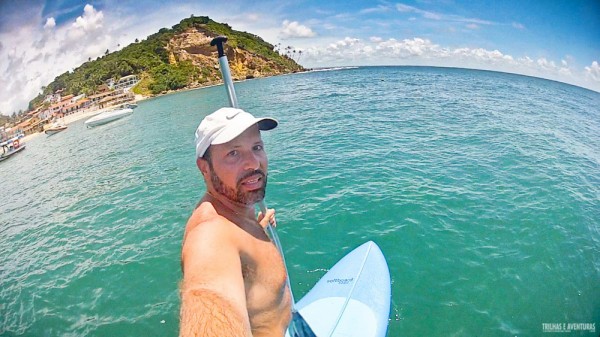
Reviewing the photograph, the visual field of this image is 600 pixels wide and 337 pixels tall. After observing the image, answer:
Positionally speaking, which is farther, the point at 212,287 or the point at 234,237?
A: the point at 234,237

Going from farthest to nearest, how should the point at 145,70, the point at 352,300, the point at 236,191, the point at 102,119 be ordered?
the point at 145,70, the point at 102,119, the point at 352,300, the point at 236,191

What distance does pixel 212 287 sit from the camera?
145 centimetres

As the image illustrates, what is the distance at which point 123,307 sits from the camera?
19.7 feet

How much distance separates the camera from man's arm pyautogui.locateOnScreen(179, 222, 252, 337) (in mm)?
1284

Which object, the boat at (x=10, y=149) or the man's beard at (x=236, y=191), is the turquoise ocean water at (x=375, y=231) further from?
the boat at (x=10, y=149)

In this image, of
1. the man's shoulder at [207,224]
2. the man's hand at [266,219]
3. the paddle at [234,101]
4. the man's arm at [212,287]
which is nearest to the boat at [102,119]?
the paddle at [234,101]

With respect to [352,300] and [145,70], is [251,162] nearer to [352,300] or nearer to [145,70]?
[352,300]

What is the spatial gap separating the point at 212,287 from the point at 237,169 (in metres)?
0.95

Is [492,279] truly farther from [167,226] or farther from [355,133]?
[355,133]

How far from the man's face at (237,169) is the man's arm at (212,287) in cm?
41

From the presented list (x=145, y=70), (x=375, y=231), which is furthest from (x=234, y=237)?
(x=145, y=70)

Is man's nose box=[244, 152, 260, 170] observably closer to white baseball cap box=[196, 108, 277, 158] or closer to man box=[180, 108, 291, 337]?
man box=[180, 108, 291, 337]

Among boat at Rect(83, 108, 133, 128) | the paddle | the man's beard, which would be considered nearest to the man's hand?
the paddle

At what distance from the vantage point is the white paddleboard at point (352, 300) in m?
3.82
